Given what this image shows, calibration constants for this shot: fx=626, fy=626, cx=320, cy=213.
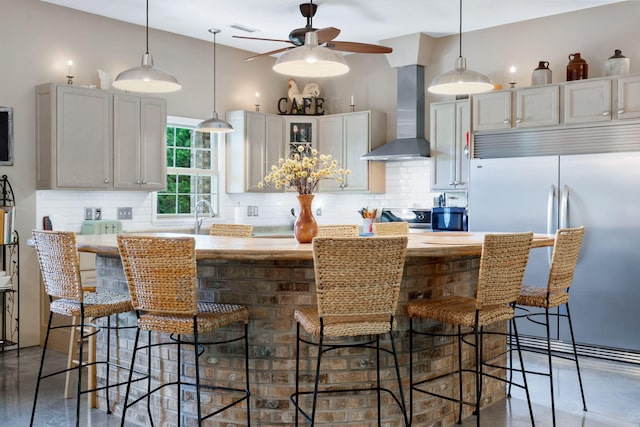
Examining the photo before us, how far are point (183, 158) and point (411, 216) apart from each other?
2693 millimetres

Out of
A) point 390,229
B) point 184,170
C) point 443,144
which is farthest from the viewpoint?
point 184,170

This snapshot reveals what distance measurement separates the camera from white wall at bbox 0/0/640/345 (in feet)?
18.3

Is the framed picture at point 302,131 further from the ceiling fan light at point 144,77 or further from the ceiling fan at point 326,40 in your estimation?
the ceiling fan light at point 144,77

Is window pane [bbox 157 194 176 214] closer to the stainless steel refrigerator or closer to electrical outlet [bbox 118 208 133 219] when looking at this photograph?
electrical outlet [bbox 118 208 133 219]

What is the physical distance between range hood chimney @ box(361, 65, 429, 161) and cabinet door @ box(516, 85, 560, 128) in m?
1.29

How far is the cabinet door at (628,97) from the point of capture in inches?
203

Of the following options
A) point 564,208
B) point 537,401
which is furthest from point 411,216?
point 537,401

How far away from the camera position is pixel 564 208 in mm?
5262

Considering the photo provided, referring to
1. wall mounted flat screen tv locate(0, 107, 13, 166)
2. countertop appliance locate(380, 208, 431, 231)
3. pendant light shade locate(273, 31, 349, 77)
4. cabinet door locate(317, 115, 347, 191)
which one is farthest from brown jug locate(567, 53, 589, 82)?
wall mounted flat screen tv locate(0, 107, 13, 166)

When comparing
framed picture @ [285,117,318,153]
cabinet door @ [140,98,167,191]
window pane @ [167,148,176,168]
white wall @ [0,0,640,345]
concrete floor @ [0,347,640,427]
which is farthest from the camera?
framed picture @ [285,117,318,153]

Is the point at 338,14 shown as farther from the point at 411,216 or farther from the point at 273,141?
the point at 411,216

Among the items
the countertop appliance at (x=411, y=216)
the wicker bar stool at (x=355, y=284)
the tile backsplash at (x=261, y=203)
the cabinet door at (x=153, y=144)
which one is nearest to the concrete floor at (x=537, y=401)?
the wicker bar stool at (x=355, y=284)

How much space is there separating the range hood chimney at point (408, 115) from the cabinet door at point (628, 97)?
2118 mm

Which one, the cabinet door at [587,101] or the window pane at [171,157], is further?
the window pane at [171,157]
